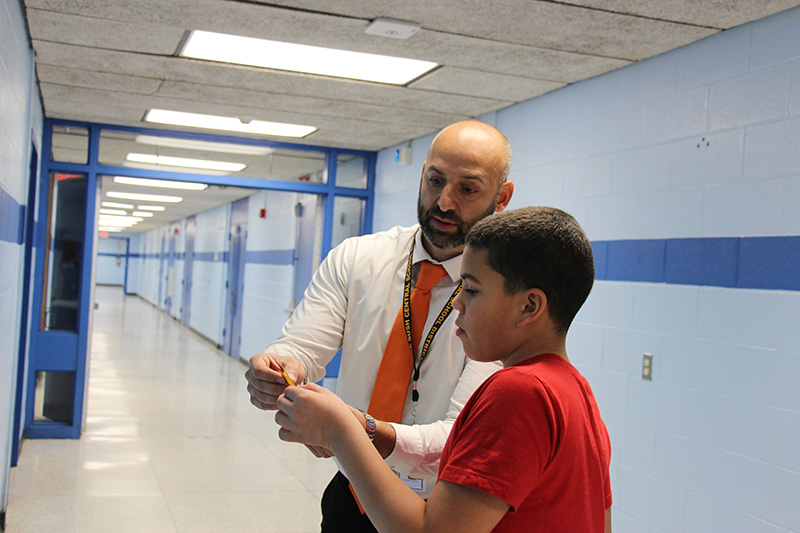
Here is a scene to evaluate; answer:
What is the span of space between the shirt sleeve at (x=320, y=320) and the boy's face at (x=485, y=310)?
69 centimetres

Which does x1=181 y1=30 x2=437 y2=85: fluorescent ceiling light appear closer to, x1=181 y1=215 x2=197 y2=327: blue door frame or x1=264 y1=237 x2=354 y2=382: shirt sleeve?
x1=264 y1=237 x2=354 y2=382: shirt sleeve

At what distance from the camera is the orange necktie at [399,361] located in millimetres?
1532

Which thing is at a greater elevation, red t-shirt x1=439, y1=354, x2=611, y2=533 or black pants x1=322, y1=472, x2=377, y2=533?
red t-shirt x1=439, y1=354, x2=611, y2=533

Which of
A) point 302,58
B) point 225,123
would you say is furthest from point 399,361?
point 225,123

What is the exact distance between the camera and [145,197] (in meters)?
12.5

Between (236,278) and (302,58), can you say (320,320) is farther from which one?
(236,278)

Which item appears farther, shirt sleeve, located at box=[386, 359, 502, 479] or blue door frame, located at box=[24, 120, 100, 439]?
blue door frame, located at box=[24, 120, 100, 439]

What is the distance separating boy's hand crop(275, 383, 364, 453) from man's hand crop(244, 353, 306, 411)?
0.20 meters

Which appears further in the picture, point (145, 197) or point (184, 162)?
point (145, 197)

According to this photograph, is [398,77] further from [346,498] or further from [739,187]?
[346,498]

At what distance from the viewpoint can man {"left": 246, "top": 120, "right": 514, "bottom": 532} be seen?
1.53 metres

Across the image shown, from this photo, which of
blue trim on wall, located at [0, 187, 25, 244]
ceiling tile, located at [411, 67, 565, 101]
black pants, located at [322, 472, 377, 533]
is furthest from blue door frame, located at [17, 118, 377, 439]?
black pants, located at [322, 472, 377, 533]

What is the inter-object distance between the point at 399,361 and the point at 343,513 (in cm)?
39

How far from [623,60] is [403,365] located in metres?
2.61
